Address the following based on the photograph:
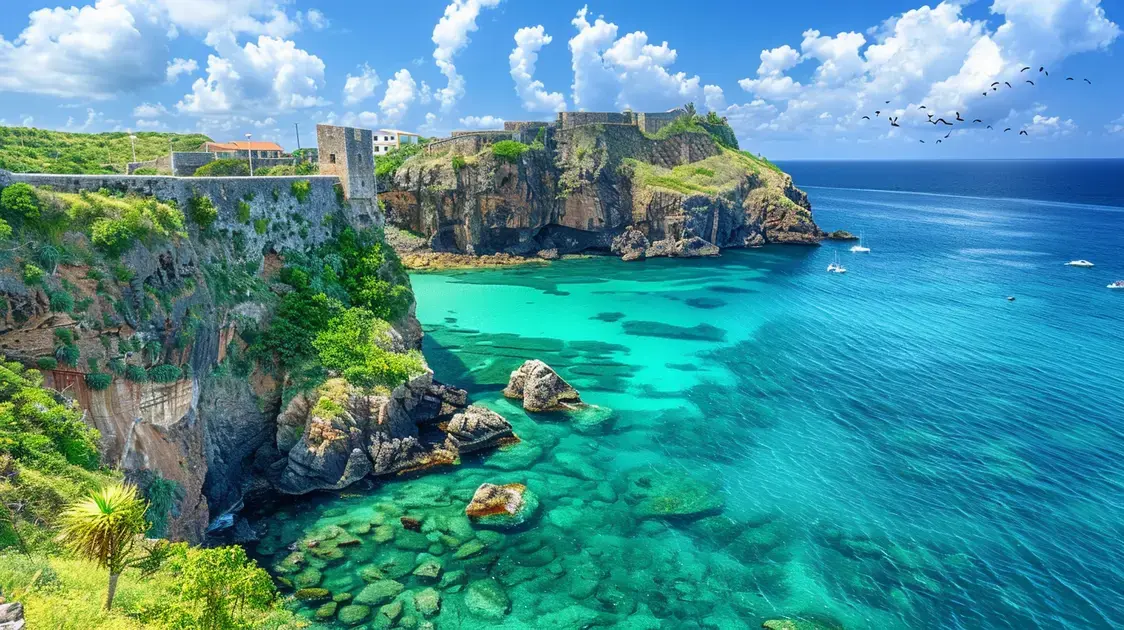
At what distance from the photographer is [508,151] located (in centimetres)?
7456

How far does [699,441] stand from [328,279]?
65.4 ft

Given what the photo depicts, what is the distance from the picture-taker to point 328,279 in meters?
31.4

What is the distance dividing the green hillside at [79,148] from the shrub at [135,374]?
22865 mm

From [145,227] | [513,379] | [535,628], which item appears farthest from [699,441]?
[145,227]

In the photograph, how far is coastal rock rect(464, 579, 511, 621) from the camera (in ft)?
61.3

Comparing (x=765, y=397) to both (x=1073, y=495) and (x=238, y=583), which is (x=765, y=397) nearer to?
(x=1073, y=495)

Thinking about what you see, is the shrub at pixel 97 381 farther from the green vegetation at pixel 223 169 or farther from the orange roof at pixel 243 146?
the orange roof at pixel 243 146

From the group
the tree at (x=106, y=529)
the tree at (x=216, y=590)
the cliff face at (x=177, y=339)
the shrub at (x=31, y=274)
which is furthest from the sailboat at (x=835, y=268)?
the tree at (x=106, y=529)

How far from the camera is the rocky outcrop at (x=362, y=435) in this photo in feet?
82.3

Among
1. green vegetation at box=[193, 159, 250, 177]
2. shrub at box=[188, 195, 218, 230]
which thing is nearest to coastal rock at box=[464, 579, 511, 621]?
shrub at box=[188, 195, 218, 230]

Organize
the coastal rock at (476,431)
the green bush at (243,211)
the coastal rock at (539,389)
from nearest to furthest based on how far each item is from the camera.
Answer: the green bush at (243,211) < the coastal rock at (476,431) < the coastal rock at (539,389)

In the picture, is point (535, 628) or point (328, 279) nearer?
point (535, 628)

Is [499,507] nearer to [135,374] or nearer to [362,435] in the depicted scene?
[362,435]

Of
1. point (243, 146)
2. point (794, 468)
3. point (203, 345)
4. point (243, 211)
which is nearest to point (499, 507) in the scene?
point (203, 345)
